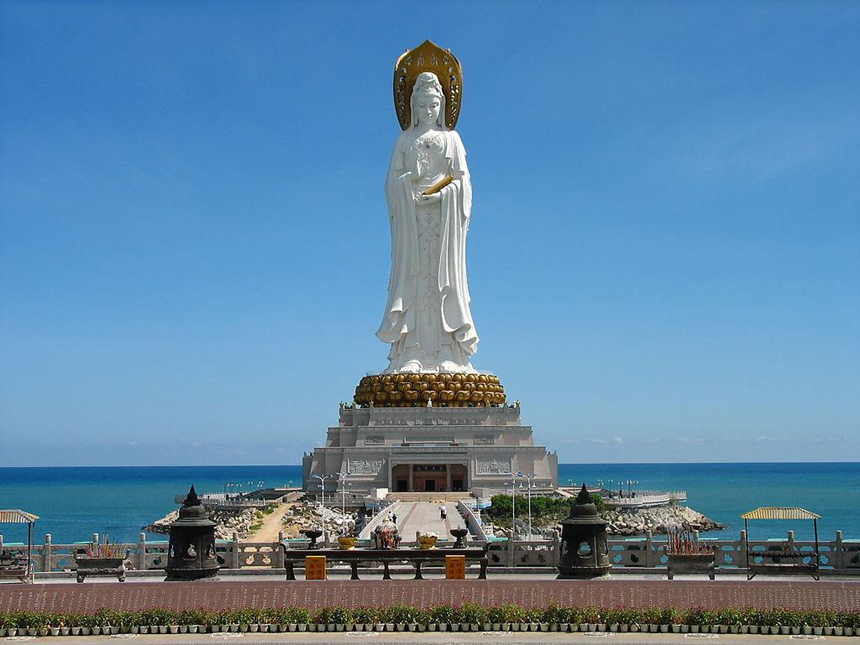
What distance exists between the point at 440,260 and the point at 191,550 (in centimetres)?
3290

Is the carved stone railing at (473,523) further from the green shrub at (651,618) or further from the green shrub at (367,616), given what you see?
the green shrub at (651,618)

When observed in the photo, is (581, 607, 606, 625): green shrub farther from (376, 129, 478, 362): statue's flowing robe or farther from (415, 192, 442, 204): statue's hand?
(415, 192, 442, 204): statue's hand

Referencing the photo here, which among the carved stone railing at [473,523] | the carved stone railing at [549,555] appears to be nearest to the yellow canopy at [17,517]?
the carved stone railing at [549,555]

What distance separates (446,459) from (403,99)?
55.5 ft

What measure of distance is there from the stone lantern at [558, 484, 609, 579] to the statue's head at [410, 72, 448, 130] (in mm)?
34887

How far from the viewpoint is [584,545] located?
1534 cm

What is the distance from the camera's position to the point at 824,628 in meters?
13.3

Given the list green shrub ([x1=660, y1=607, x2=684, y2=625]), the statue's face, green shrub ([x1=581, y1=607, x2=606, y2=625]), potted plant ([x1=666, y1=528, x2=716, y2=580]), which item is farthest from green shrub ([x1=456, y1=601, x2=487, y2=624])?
the statue's face

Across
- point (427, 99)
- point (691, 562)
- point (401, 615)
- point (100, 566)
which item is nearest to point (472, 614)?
point (401, 615)

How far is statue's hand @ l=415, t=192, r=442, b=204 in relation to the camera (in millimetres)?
47375

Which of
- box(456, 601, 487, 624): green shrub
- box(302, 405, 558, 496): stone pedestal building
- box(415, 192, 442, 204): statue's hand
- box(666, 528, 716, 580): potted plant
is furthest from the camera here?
→ box(415, 192, 442, 204): statue's hand

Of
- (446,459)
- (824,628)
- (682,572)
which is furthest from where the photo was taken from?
(446,459)

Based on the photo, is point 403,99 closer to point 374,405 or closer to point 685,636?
point 374,405

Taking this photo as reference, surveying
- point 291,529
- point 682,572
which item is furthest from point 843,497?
point 682,572
